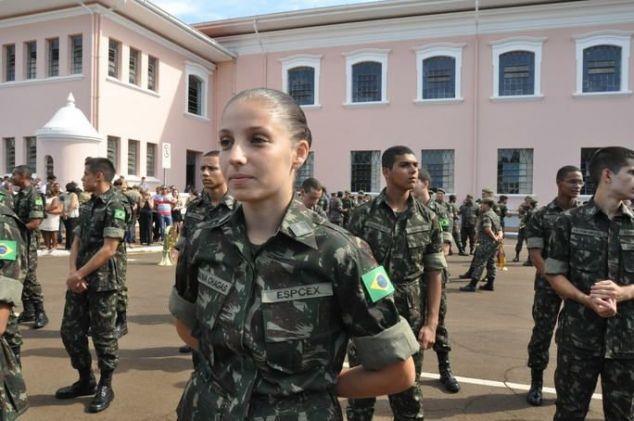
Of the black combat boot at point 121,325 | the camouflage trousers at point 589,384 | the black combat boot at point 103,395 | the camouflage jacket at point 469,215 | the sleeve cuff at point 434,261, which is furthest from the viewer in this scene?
the camouflage jacket at point 469,215

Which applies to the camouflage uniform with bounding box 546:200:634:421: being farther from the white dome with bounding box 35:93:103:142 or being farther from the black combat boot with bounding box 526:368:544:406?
the white dome with bounding box 35:93:103:142

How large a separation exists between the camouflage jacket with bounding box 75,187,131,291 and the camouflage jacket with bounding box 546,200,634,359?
3.44 metres

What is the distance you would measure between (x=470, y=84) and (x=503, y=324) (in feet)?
54.2

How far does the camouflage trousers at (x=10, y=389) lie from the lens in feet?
7.89

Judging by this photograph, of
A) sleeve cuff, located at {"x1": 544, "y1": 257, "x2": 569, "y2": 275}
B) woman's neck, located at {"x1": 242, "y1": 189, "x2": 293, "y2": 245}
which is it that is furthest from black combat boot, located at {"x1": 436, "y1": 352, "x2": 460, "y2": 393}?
woman's neck, located at {"x1": 242, "y1": 189, "x2": 293, "y2": 245}

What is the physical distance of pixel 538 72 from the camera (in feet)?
68.4

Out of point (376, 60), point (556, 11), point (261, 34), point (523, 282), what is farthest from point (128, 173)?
point (556, 11)

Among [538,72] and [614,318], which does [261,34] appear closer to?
[538,72]

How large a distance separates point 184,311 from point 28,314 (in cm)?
611

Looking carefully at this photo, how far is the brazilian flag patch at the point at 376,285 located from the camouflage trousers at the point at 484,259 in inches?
347

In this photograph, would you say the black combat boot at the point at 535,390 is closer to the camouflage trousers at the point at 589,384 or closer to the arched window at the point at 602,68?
the camouflage trousers at the point at 589,384

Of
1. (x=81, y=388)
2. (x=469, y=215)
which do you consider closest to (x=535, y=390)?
(x=81, y=388)

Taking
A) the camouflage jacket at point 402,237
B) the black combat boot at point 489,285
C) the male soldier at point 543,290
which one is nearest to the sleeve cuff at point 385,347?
the camouflage jacket at point 402,237

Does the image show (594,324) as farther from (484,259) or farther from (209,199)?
(484,259)
